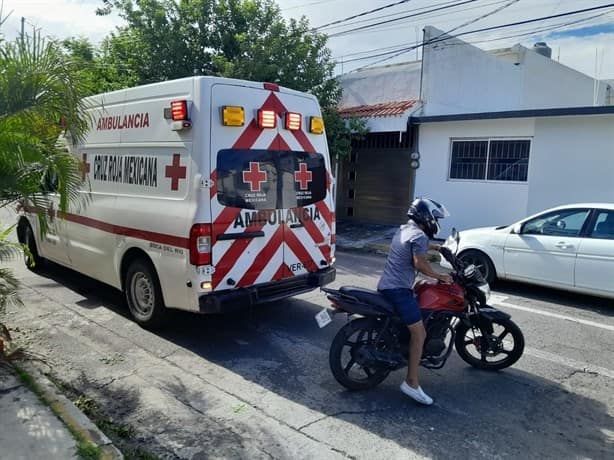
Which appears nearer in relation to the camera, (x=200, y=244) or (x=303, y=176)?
(x=200, y=244)

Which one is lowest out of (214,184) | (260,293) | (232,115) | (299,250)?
(260,293)

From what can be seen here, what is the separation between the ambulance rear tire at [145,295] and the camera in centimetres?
536

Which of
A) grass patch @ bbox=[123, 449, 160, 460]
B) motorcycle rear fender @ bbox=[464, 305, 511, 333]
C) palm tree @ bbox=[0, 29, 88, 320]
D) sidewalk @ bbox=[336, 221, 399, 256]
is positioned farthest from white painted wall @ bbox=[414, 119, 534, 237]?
grass patch @ bbox=[123, 449, 160, 460]

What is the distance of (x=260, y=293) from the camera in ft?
17.1

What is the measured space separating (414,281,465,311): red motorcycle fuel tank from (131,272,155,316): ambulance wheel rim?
2.94m

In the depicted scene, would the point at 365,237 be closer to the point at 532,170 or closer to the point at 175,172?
the point at 532,170

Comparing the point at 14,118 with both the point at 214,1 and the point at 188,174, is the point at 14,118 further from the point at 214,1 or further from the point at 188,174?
the point at 214,1

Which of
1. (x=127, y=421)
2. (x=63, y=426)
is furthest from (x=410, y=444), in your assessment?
(x=63, y=426)

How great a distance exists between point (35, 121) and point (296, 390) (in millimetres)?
3290

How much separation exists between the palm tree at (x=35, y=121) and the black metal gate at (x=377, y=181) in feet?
33.8

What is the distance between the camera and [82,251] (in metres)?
6.57

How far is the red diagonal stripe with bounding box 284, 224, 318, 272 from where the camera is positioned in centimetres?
554

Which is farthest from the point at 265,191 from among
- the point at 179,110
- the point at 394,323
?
the point at 394,323

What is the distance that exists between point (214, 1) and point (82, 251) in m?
9.09
